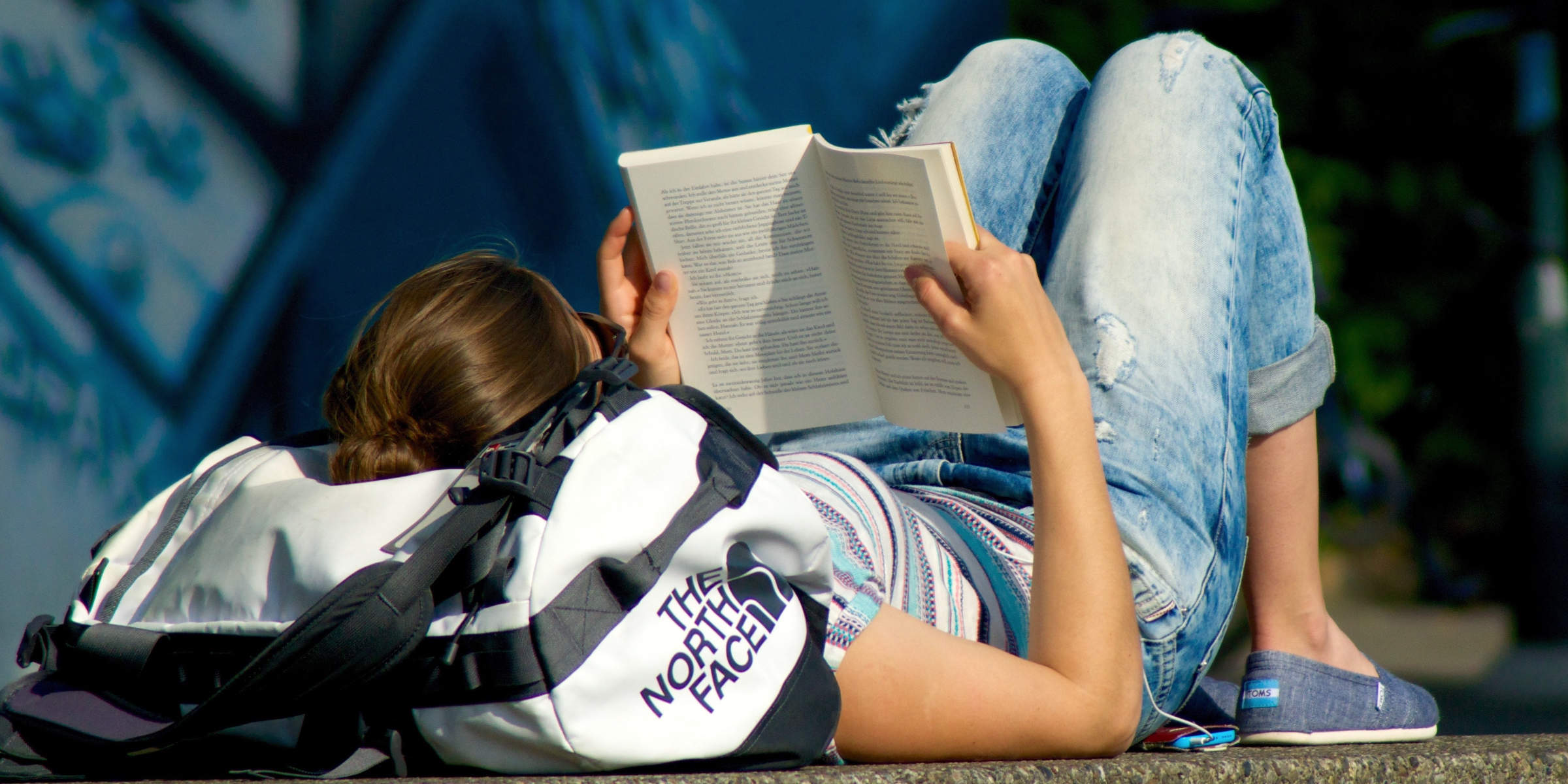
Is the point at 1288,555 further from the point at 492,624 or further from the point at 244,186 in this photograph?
the point at 244,186

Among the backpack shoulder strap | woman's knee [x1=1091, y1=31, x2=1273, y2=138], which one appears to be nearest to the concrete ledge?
the backpack shoulder strap

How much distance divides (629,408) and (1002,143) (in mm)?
997

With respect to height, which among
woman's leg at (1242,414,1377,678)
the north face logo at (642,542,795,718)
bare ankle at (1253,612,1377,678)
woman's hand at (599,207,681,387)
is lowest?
bare ankle at (1253,612,1377,678)

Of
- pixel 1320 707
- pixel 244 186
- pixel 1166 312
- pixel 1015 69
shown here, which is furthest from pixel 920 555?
pixel 244 186

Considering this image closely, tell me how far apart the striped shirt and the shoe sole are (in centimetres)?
37

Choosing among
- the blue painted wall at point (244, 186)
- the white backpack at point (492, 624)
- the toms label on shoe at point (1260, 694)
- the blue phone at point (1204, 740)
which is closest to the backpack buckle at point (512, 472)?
the white backpack at point (492, 624)

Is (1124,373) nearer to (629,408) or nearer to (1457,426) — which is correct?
(629,408)

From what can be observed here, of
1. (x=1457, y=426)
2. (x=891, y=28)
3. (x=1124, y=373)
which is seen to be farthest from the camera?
(x=1457, y=426)

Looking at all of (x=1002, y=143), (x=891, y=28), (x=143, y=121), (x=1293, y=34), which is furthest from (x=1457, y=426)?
(x=143, y=121)

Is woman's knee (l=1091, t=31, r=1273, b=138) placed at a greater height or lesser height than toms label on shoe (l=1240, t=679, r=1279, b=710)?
greater

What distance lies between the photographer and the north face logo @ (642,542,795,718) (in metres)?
0.96

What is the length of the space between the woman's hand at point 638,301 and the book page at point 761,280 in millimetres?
22

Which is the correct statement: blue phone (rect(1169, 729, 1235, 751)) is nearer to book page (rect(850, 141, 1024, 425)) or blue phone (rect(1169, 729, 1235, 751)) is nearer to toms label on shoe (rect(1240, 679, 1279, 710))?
toms label on shoe (rect(1240, 679, 1279, 710))

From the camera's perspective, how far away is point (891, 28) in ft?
10.6
